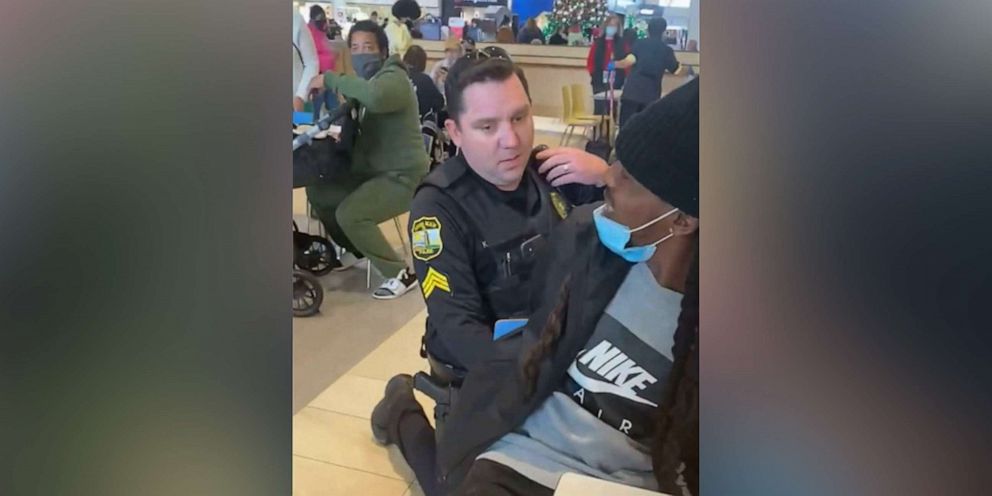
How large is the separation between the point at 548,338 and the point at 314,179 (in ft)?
0.99

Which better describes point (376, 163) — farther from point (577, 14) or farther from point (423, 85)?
point (577, 14)

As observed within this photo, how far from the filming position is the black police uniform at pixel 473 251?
0.80 meters

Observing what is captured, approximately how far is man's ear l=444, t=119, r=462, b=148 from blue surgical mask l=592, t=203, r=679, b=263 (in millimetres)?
166

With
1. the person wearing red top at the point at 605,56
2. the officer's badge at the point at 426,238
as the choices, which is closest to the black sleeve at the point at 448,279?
the officer's badge at the point at 426,238

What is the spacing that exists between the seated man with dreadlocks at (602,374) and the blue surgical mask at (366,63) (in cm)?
26

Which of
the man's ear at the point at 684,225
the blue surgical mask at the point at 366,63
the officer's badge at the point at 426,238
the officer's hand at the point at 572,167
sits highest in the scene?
the blue surgical mask at the point at 366,63

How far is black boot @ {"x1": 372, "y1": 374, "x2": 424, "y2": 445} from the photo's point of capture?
2.81ft

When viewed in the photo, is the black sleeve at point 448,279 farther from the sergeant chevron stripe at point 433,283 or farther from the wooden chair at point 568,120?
the wooden chair at point 568,120

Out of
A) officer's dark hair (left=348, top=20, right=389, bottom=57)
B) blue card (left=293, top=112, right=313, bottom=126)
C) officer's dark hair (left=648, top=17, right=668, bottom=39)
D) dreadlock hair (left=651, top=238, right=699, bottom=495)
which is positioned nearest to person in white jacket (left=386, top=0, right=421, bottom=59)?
officer's dark hair (left=348, top=20, right=389, bottom=57)

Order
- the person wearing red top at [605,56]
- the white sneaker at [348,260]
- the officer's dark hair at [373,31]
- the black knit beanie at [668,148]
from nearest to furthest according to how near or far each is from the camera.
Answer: the black knit beanie at [668,148]
the person wearing red top at [605,56]
the officer's dark hair at [373,31]
the white sneaker at [348,260]

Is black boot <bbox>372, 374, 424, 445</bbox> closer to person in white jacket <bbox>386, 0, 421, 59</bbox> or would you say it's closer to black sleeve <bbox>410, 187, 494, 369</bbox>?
black sleeve <bbox>410, 187, 494, 369</bbox>

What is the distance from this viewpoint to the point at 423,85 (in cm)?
81
